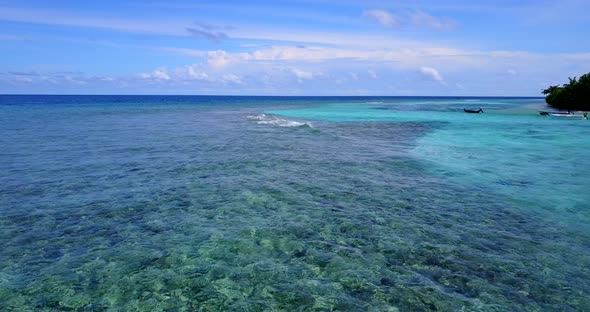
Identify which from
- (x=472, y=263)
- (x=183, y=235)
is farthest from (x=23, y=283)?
(x=472, y=263)

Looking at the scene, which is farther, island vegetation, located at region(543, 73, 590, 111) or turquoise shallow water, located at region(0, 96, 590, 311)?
island vegetation, located at region(543, 73, 590, 111)

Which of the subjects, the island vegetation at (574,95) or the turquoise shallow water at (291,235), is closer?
the turquoise shallow water at (291,235)

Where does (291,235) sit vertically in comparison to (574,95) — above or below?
below

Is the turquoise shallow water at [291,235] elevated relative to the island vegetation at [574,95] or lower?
lower

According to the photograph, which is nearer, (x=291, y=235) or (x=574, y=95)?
(x=291, y=235)
